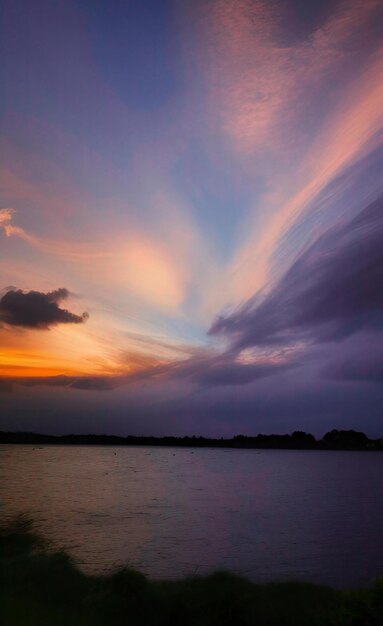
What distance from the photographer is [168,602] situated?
46.5 ft

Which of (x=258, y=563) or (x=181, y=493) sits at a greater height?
(x=181, y=493)

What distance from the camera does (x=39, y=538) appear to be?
29938 millimetres

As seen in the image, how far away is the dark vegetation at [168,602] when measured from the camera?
Result: 38.6 ft

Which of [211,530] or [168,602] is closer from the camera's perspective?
[168,602]

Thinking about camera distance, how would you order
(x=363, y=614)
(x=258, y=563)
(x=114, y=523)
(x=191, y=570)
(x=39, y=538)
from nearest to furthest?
(x=363, y=614), (x=191, y=570), (x=258, y=563), (x=39, y=538), (x=114, y=523)

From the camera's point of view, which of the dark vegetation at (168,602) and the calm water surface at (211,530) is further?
the calm water surface at (211,530)

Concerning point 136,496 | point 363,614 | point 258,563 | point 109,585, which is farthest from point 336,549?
point 136,496

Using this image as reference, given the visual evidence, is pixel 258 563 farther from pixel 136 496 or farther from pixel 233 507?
pixel 136 496

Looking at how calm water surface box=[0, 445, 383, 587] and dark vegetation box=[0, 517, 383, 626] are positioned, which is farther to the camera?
calm water surface box=[0, 445, 383, 587]

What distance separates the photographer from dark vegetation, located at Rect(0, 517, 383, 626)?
11773 millimetres

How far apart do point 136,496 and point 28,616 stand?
49270mm

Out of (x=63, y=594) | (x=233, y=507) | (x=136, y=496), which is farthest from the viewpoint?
(x=136, y=496)

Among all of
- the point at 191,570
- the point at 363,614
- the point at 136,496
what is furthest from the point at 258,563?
the point at 136,496

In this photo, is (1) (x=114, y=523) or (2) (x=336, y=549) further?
(1) (x=114, y=523)
